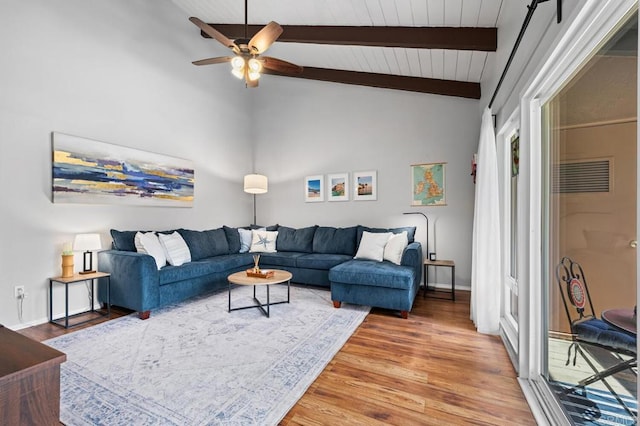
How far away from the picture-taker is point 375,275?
10.5 ft

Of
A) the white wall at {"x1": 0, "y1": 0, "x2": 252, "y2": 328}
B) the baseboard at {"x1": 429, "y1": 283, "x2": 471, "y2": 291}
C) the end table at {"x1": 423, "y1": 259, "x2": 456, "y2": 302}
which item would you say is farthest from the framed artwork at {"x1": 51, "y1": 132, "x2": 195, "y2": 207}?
the baseboard at {"x1": 429, "y1": 283, "x2": 471, "y2": 291}

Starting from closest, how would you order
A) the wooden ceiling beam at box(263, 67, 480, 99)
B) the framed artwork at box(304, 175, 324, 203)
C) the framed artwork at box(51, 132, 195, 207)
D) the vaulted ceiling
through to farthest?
the vaulted ceiling < the framed artwork at box(51, 132, 195, 207) < the wooden ceiling beam at box(263, 67, 480, 99) < the framed artwork at box(304, 175, 324, 203)

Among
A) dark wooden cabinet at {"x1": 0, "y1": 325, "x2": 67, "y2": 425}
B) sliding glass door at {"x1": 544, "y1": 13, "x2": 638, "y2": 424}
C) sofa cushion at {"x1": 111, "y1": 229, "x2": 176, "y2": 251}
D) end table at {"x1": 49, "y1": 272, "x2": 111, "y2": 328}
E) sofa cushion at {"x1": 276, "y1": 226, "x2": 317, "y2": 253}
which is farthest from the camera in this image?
sofa cushion at {"x1": 276, "y1": 226, "x2": 317, "y2": 253}

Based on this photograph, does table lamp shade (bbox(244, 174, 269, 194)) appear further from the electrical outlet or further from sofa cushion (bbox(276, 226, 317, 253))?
the electrical outlet

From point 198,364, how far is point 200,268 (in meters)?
1.73

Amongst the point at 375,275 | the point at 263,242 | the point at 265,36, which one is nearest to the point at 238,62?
the point at 265,36

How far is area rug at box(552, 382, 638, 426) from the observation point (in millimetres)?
1341

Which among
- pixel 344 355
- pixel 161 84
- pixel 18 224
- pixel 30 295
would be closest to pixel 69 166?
pixel 18 224

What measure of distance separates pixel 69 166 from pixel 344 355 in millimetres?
3539

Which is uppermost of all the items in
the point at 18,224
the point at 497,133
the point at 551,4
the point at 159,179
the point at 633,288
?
the point at 551,4

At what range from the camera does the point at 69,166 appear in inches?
126

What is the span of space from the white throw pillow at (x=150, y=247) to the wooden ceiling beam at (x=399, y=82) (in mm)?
2871

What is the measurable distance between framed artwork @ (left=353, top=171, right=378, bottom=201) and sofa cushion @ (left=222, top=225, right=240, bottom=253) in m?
2.21

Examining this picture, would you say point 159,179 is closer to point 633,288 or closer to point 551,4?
point 551,4
